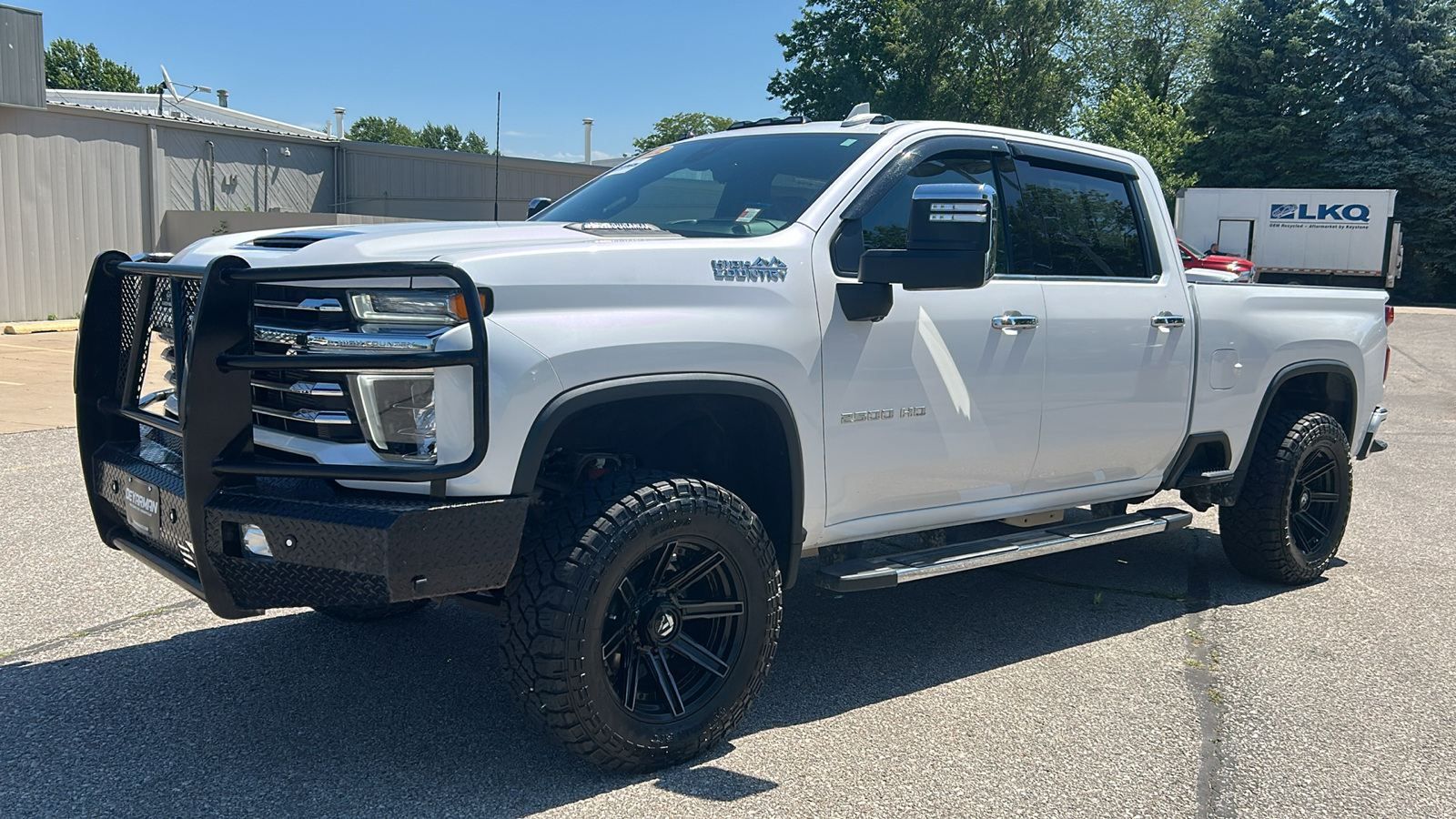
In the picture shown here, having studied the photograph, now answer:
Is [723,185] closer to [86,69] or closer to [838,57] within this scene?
[838,57]

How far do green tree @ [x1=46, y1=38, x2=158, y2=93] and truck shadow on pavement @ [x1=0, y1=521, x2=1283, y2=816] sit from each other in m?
71.0

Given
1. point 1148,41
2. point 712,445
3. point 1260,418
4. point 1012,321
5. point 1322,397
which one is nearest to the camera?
point 712,445

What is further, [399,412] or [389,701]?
[389,701]

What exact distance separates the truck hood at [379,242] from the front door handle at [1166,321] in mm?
2357

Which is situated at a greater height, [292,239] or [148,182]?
[148,182]

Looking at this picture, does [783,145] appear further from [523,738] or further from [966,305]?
[523,738]

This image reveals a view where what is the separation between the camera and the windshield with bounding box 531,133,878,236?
4.27 meters

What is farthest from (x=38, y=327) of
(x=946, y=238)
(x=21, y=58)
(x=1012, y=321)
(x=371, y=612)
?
(x=946, y=238)

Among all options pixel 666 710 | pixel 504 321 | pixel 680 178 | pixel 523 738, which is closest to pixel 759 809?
pixel 666 710

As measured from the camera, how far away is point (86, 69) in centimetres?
6844

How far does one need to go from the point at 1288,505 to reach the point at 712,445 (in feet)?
10.8

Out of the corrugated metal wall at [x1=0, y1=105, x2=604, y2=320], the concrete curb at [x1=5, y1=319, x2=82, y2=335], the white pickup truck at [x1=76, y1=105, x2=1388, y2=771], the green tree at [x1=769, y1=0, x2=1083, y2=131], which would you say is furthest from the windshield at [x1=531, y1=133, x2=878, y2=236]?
the green tree at [x1=769, y1=0, x2=1083, y2=131]

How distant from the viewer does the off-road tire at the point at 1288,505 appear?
5.84m

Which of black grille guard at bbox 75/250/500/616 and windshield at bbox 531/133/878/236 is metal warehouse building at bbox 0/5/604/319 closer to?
windshield at bbox 531/133/878/236
